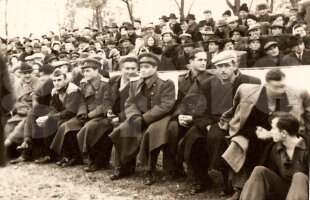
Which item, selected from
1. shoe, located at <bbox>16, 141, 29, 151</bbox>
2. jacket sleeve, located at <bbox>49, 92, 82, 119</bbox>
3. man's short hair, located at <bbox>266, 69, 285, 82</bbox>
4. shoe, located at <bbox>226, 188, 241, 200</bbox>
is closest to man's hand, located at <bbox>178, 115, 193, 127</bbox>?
shoe, located at <bbox>226, 188, 241, 200</bbox>

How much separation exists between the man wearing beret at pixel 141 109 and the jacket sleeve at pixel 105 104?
52 centimetres

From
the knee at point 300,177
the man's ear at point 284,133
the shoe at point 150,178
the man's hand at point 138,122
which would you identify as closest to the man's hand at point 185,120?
the man's hand at point 138,122

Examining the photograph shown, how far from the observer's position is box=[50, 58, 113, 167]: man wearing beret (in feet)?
22.4

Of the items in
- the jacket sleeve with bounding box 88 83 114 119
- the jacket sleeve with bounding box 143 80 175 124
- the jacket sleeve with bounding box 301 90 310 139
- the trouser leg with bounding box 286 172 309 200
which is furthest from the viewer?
the jacket sleeve with bounding box 88 83 114 119

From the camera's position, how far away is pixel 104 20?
2234 cm

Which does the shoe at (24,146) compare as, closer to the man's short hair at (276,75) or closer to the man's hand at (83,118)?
the man's hand at (83,118)

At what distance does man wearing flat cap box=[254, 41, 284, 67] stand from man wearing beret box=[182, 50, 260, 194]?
5.91ft

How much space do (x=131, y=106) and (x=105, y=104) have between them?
71 cm

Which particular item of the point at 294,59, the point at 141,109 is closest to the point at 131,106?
the point at 141,109

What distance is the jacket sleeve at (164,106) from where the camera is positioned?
594 centimetres

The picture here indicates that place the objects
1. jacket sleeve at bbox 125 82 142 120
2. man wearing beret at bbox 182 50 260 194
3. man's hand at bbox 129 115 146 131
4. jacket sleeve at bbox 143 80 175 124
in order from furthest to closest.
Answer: jacket sleeve at bbox 125 82 142 120
man's hand at bbox 129 115 146 131
jacket sleeve at bbox 143 80 175 124
man wearing beret at bbox 182 50 260 194

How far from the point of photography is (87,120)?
7.16 metres

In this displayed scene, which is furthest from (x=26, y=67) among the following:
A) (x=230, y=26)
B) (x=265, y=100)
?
(x=265, y=100)

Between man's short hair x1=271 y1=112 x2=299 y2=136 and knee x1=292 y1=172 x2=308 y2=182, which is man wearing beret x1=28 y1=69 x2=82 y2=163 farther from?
knee x1=292 y1=172 x2=308 y2=182
